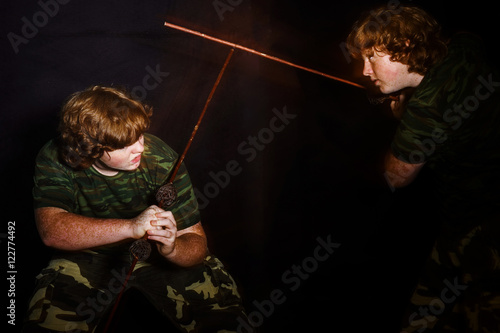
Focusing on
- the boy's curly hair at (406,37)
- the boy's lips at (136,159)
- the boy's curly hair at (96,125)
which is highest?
the boy's curly hair at (406,37)

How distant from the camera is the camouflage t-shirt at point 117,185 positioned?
67.5 inches

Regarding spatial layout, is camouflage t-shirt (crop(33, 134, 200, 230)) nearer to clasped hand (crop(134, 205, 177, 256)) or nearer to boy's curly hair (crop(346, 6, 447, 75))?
clasped hand (crop(134, 205, 177, 256))

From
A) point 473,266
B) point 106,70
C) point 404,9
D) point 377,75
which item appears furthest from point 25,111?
point 473,266

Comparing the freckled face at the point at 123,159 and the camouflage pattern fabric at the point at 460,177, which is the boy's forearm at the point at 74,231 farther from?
the camouflage pattern fabric at the point at 460,177

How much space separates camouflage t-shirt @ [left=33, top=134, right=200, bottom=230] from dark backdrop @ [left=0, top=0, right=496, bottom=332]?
79 centimetres

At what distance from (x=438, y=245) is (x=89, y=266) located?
189 centimetres
